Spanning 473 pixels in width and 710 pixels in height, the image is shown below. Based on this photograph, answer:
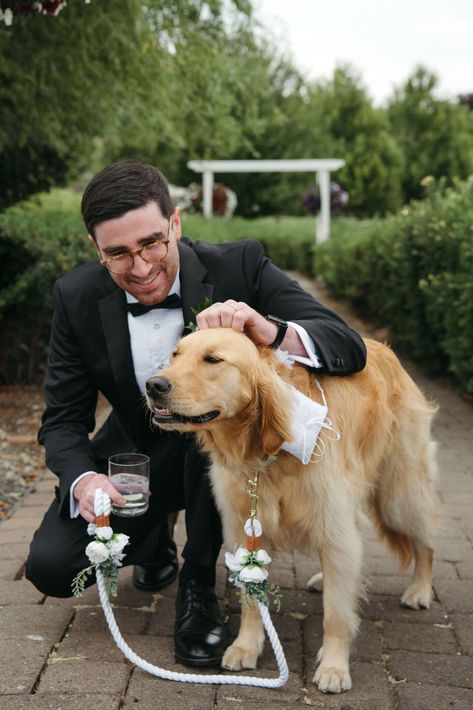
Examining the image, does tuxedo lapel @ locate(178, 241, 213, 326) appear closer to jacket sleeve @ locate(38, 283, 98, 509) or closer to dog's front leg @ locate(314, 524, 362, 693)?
jacket sleeve @ locate(38, 283, 98, 509)

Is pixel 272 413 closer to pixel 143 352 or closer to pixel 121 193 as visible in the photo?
pixel 143 352

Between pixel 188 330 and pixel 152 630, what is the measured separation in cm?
122

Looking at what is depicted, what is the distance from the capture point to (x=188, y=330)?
134 inches

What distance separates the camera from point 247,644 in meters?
3.19

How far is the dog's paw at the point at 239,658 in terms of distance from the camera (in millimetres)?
3139

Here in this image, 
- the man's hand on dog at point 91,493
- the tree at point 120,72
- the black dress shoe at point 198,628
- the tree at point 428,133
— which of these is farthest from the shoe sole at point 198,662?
the tree at point 428,133

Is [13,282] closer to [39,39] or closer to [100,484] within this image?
[39,39]

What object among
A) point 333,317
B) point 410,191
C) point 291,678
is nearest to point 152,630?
point 291,678

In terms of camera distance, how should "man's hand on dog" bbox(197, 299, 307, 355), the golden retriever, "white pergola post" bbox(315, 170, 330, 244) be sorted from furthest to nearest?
1. "white pergola post" bbox(315, 170, 330, 244)
2. "man's hand on dog" bbox(197, 299, 307, 355)
3. the golden retriever

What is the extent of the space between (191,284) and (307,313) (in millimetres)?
482

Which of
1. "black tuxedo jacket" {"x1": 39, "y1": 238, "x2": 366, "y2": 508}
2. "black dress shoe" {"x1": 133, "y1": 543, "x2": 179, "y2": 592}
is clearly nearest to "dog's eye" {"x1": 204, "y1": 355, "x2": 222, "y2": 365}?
"black tuxedo jacket" {"x1": 39, "y1": 238, "x2": 366, "y2": 508}

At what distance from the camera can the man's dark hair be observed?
315 centimetres

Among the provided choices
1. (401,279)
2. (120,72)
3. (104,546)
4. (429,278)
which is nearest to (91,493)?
(104,546)

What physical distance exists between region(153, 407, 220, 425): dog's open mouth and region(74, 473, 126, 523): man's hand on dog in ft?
1.72
